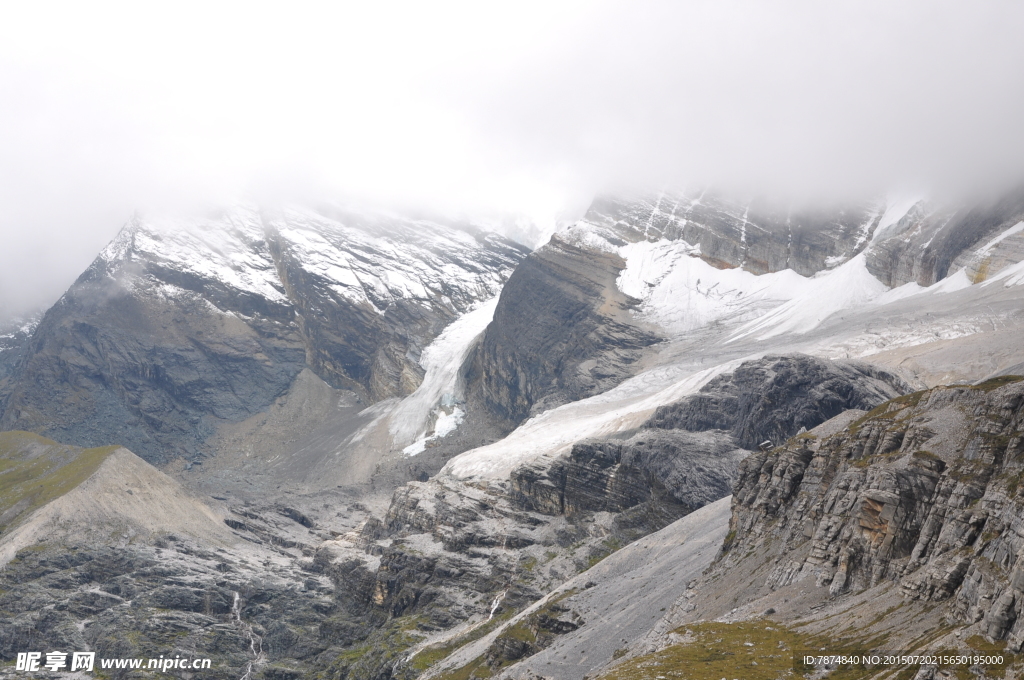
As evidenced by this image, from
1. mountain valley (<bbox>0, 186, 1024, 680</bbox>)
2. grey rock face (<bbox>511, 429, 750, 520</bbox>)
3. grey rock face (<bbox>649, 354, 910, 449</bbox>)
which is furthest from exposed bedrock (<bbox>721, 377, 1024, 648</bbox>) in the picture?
grey rock face (<bbox>649, 354, 910, 449</bbox>)

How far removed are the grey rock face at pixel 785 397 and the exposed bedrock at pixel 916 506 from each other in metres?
66.9

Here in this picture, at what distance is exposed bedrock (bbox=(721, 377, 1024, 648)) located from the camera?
171ft

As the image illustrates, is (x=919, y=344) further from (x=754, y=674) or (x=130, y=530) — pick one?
(x=130, y=530)

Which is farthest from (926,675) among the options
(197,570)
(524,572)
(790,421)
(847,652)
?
(197,570)

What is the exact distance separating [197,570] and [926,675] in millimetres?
155330

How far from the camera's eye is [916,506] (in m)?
64.6

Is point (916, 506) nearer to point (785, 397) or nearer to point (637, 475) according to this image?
point (637, 475)

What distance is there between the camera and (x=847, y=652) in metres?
55.9

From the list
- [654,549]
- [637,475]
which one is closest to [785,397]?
[637,475]

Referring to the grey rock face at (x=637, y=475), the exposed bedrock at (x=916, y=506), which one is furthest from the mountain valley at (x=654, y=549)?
the grey rock face at (x=637, y=475)

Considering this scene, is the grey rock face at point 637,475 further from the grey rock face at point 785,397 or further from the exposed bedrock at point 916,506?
the exposed bedrock at point 916,506

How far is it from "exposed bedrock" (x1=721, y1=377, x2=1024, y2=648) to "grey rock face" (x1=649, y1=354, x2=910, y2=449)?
6691 centimetres

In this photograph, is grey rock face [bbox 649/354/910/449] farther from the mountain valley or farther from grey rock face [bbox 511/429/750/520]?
grey rock face [bbox 511/429/750/520]

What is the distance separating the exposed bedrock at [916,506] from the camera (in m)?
52.2
